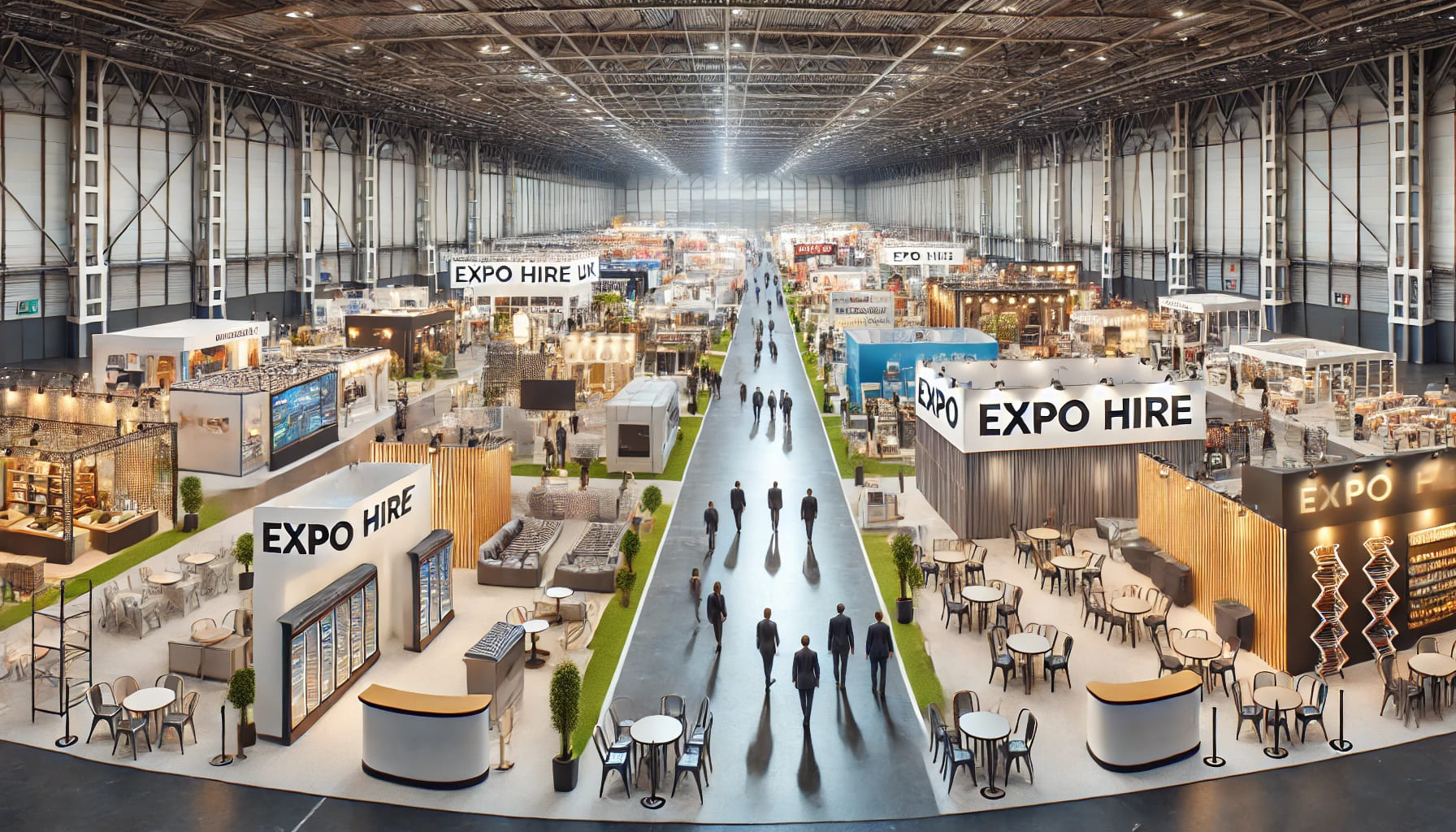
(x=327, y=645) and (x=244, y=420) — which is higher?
(x=244, y=420)

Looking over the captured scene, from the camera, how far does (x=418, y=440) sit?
26.8m

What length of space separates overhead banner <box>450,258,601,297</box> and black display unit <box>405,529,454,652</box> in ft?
87.1

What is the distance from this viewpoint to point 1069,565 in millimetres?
16750

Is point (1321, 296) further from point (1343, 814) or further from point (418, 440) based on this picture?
point (1343, 814)

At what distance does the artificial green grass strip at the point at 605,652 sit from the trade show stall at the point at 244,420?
459 inches

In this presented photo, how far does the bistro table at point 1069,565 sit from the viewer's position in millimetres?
16672

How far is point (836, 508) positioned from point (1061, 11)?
54.9 feet

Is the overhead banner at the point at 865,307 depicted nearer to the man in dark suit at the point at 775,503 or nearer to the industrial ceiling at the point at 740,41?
the industrial ceiling at the point at 740,41

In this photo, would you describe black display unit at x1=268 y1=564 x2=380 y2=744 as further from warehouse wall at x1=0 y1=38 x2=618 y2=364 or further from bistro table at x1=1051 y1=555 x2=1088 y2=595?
warehouse wall at x1=0 y1=38 x2=618 y2=364

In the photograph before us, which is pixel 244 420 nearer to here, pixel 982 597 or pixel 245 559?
pixel 245 559

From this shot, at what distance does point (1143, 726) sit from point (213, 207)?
4350 centimetres

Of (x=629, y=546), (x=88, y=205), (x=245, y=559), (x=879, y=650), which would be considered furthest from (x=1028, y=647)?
(x=88, y=205)

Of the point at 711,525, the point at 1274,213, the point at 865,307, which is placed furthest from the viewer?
the point at 1274,213

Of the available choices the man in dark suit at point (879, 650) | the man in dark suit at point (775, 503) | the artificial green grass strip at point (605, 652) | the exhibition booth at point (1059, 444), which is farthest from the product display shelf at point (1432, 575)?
the artificial green grass strip at point (605, 652)
